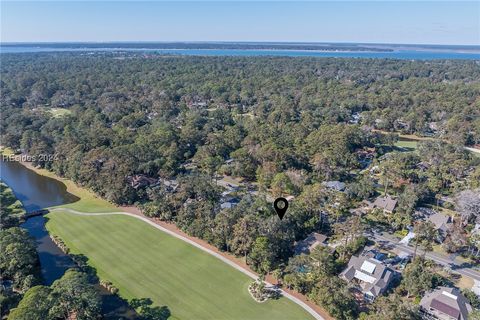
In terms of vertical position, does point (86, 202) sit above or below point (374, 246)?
below

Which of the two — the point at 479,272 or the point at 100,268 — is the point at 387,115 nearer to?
the point at 479,272

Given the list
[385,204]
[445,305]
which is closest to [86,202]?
[385,204]

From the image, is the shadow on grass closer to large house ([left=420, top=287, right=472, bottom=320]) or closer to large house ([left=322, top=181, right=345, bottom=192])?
large house ([left=420, top=287, right=472, bottom=320])

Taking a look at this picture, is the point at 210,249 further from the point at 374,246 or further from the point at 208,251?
the point at 374,246

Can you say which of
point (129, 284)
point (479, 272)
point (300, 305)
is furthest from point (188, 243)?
point (479, 272)

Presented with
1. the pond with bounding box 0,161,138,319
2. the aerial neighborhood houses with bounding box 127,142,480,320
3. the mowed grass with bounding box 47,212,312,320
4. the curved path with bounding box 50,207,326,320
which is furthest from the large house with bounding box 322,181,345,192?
the pond with bounding box 0,161,138,319
